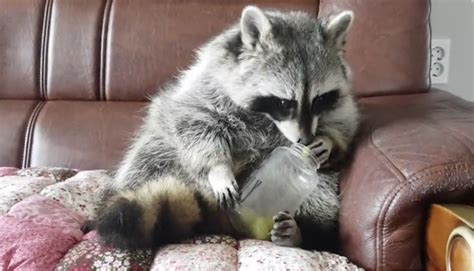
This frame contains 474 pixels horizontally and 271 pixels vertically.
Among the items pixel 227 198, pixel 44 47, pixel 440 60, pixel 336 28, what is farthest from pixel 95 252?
pixel 440 60

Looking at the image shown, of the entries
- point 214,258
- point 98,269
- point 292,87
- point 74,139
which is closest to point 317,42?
point 292,87

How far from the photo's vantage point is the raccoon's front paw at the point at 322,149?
4.15 feet

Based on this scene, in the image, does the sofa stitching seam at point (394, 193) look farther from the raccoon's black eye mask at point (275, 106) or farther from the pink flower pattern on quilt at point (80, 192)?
the pink flower pattern on quilt at point (80, 192)

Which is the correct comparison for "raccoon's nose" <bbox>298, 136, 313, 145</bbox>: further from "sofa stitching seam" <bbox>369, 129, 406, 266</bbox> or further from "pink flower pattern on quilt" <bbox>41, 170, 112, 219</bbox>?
"pink flower pattern on quilt" <bbox>41, 170, 112, 219</bbox>

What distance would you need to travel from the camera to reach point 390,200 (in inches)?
39.5

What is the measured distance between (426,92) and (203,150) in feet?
2.14

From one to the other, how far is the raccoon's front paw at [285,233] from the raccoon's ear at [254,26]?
0.38 metres

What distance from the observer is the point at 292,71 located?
1.23 metres

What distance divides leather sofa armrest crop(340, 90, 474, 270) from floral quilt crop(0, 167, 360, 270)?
6cm

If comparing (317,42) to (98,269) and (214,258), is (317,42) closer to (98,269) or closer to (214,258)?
(214,258)

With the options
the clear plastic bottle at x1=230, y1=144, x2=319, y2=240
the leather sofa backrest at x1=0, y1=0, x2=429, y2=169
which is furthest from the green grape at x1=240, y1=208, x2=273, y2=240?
the leather sofa backrest at x1=0, y1=0, x2=429, y2=169

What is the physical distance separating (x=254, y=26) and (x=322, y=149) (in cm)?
29

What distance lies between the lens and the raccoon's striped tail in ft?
3.40

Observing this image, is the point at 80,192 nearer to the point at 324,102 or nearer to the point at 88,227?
the point at 88,227
